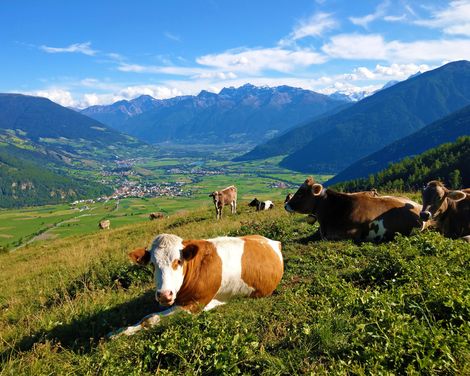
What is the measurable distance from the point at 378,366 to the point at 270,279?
418 cm

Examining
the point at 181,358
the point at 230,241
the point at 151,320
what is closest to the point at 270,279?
the point at 230,241

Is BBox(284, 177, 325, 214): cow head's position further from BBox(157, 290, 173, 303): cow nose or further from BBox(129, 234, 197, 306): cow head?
BBox(157, 290, 173, 303): cow nose

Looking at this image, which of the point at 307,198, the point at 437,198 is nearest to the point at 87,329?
the point at 307,198

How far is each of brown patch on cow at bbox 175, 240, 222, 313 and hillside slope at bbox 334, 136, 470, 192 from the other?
240 feet

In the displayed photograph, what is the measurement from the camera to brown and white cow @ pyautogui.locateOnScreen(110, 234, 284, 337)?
7.04 meters

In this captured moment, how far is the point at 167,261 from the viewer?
23.3ft

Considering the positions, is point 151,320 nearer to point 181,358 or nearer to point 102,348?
point 102,348

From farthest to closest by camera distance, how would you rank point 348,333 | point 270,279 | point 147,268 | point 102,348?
point 147,268 → point 270,279 → point 102,348 → point 348,333

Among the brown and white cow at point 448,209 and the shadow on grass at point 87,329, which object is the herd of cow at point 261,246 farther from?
the shadow on grass at point 87,329

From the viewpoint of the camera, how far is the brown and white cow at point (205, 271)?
704 cm

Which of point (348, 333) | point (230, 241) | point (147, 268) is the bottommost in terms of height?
point (147, 268)

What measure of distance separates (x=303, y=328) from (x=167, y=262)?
2924 millimetres

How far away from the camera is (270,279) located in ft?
28.0

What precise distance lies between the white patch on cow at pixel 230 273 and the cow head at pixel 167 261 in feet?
3.40
